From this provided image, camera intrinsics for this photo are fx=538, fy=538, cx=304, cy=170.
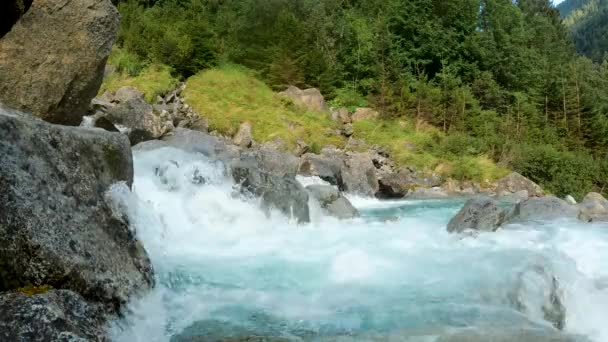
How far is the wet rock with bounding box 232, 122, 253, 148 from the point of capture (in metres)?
24.2

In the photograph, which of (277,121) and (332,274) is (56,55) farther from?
(277,121)

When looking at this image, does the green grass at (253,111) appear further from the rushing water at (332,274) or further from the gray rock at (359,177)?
the rushing water at (332,274)

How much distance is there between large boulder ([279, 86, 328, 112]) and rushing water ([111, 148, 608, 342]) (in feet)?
57.1

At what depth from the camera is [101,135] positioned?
629 cm

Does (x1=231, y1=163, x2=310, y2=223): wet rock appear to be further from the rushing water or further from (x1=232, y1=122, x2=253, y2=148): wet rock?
(x1=232, y1=122, x2=253, y2=148): wet rock

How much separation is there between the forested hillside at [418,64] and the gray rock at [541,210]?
13.1 metres

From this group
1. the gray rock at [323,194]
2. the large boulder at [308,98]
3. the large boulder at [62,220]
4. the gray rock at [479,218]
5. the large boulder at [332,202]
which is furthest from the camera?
the large boulder at [308,98]

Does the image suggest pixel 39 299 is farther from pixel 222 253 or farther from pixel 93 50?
pixel 93 50

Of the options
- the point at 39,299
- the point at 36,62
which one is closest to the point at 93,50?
the point at 36,62

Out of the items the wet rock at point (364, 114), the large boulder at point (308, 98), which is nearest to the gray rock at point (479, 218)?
the large boulder at point (308, 98)

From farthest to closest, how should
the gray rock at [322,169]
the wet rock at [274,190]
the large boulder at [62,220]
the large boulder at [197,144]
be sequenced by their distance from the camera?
the gray rock at [322,169], the large boulder at [197,144], the wet rock at [274,190], the large boulder at [62,220]

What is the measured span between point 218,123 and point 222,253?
17.7 metres

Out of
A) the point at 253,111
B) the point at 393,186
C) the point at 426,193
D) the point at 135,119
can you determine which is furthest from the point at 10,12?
the point at 426,193

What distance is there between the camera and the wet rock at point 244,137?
24.2m
